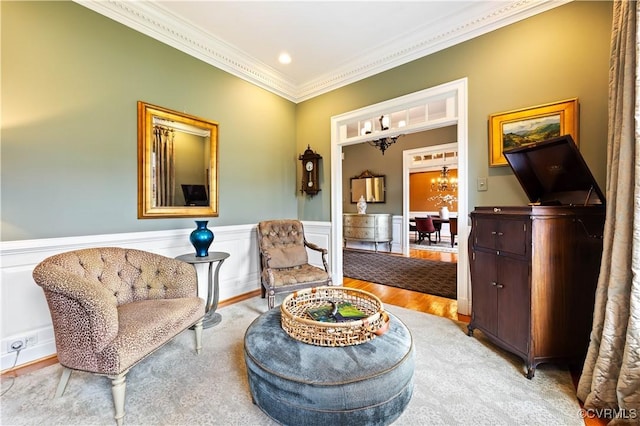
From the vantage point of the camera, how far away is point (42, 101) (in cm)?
202

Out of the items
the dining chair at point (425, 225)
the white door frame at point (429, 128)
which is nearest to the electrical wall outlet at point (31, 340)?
the white door frame at point (429, 128)

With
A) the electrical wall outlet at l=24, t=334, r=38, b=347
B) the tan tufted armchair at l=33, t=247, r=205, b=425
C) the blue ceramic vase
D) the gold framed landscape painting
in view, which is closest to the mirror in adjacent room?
the gold framed landscape painting

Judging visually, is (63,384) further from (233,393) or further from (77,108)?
(77,108)

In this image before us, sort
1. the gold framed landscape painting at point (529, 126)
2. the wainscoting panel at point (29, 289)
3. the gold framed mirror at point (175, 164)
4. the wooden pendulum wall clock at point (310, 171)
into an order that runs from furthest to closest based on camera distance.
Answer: the wooden pendulum wall clock at point (310, 171)
the gold framed mirror at point (175, 164)
the gold framed landscape painting at point (529, 126)
the wainscoting panel at point (29, 289)

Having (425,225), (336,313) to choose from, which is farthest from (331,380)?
(425,225)

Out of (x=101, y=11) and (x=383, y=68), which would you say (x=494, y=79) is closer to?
(x=383, y=68)

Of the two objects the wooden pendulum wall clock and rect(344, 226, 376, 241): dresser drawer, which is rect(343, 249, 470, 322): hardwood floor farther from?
rect(344, 226, 376, 241): dresser drawer

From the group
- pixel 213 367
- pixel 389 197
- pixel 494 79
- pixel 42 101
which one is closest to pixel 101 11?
pixel 42 101

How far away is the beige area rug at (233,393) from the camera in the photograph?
1.39m

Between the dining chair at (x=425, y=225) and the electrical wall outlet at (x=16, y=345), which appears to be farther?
the dining chair at (x=425, y=225)

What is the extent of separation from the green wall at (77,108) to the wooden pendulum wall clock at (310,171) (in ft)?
4.73

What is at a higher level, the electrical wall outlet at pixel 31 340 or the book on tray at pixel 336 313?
the book on tray at pixel 336 313

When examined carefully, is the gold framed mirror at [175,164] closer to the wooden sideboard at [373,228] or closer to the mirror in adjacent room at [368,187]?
the wooden sideboard at [373,228]

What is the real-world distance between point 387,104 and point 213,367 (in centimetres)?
330
